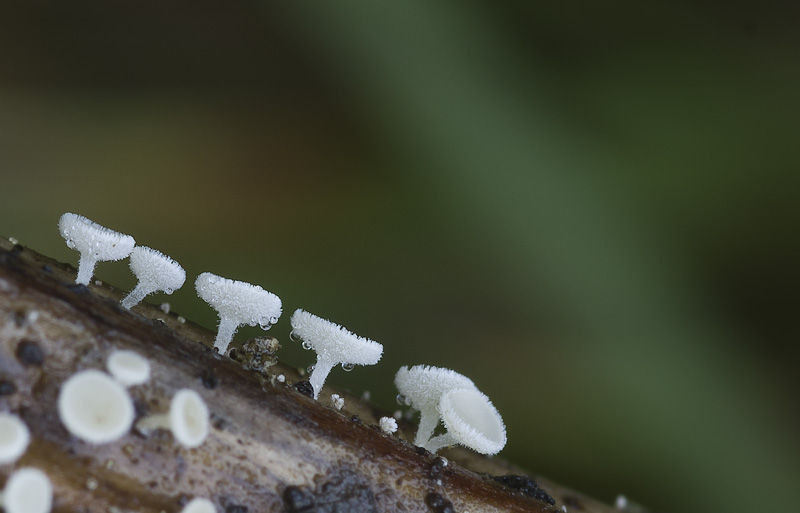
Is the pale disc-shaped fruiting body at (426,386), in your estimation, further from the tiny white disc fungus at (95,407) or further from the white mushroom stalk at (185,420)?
the tiny white disc fungus at (95,407)

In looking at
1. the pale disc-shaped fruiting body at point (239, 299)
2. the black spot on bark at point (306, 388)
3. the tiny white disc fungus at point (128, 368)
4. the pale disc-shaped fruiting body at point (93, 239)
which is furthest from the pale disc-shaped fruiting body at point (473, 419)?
the pale disc-shaped fruiting body at point (93, 239)

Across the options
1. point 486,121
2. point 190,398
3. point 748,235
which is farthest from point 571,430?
point 190,398

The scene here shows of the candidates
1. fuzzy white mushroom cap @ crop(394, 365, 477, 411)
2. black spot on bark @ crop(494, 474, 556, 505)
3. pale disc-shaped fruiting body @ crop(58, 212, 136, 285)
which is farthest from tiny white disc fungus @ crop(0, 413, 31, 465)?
black spot on bark @ crop(494, 474, 556, 505)

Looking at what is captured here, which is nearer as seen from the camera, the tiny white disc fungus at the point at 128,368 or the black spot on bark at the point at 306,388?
the tiny white disc fungus at the point at 128,368

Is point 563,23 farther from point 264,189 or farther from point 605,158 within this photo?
point 264,189

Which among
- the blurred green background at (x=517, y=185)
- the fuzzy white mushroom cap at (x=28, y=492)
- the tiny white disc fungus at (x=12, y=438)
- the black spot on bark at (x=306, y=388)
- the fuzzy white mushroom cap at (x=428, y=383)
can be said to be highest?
the blurred green background at (x=517, y=185)

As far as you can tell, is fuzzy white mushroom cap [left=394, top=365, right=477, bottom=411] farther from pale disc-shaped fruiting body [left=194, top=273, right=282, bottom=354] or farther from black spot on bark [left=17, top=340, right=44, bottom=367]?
black spot on bark [left=17, top=340, right=44, bottom=367]

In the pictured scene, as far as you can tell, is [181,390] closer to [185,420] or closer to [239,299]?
[185,420]
